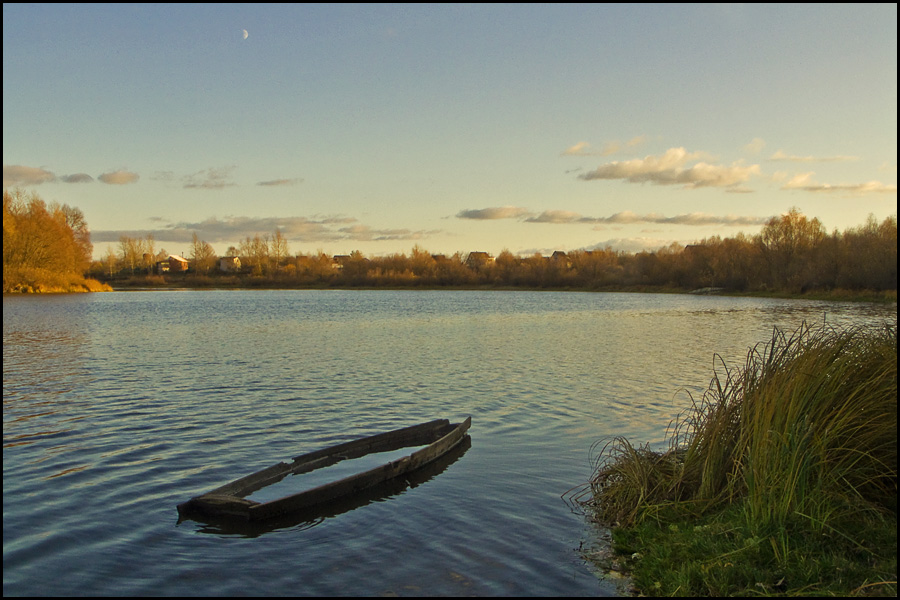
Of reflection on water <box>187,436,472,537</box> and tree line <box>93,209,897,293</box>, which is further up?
tree line <box>93,209,897,293</box>

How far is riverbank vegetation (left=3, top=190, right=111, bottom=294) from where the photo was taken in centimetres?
8288

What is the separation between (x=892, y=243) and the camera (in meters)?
68.4

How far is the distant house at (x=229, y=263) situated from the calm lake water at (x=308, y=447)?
137 metres

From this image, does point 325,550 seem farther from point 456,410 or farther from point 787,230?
point 787,230

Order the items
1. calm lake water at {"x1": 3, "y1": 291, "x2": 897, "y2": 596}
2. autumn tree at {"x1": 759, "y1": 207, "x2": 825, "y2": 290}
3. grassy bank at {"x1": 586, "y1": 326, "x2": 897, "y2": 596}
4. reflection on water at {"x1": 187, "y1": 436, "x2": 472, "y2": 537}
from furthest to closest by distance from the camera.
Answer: autumn tree at {"x1": 759, "y1": 207, "x2": 825, "y2": 290}
reflection on water at {"x1": 187, "y1": 436, "x2": 472, "y2": 537}
calm lake water at {"x1": 3, "y1": 291, "x2": 897, "y2": 596}
grassy bank at {"x1": 586, "y1": 326, "x2": 897, "y2": 596}

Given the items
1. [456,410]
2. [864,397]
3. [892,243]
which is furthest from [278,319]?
[892,243]

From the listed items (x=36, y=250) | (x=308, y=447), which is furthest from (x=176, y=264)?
(x=308, y=447)

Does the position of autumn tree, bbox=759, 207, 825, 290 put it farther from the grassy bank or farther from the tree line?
the grassy bank

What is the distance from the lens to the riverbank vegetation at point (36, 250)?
8288 cm

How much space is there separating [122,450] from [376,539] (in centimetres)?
726

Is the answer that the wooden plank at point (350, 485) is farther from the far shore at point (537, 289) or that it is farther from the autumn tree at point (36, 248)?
the autumn tree at point (36, 248)

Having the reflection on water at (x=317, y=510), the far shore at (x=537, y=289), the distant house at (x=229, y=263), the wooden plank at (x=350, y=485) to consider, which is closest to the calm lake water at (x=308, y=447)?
the reflection on water at (x=317, y=510)

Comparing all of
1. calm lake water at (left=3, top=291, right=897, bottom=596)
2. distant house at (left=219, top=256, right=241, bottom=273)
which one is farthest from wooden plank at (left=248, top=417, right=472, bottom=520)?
distant house at (left=219, top=256, right=241, bottom=273)

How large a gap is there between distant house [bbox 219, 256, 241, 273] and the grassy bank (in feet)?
544
